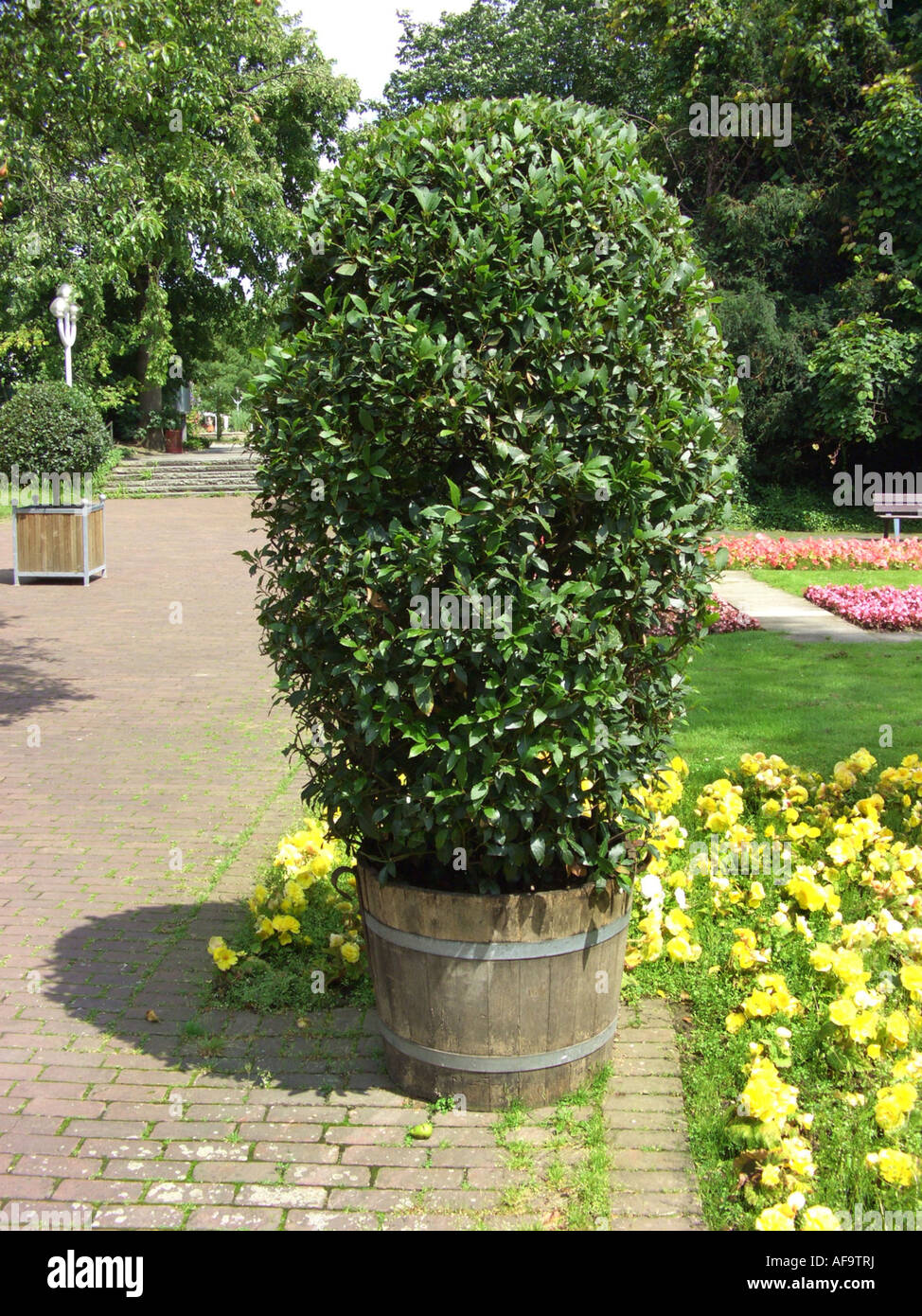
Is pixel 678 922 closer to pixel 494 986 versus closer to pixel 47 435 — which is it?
pixel 494 986

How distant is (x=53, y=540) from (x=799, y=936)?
1241 centimetres

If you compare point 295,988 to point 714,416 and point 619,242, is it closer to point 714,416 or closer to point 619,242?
point 714,416

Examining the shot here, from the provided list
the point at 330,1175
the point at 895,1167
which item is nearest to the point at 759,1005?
the point at 895,1167

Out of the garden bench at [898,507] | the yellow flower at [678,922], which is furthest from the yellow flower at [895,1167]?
the garden bench at [898,507]

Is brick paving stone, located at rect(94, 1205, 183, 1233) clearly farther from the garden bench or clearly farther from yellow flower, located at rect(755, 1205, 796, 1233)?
the garden bench

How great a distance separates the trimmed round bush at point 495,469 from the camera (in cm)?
313

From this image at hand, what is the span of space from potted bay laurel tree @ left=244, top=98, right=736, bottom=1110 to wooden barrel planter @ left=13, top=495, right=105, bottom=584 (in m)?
11.8

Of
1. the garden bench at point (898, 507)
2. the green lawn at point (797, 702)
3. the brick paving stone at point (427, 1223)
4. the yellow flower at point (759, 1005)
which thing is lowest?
the brick paving stone at point (427, 1223)

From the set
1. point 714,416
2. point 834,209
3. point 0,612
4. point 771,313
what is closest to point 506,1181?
point 714,416

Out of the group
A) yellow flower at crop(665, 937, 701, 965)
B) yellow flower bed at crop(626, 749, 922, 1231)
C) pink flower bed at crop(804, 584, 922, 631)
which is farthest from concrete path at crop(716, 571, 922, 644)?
yellow flower at crop(665, 937, 701, 965)

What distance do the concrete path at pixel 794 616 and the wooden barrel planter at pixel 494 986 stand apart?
21.7ft

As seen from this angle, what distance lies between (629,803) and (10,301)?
98.3 feet

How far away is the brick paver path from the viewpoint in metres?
3.07

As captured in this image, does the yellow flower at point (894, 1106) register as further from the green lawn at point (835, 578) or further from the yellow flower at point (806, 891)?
the green lawn at point (835, 578)
